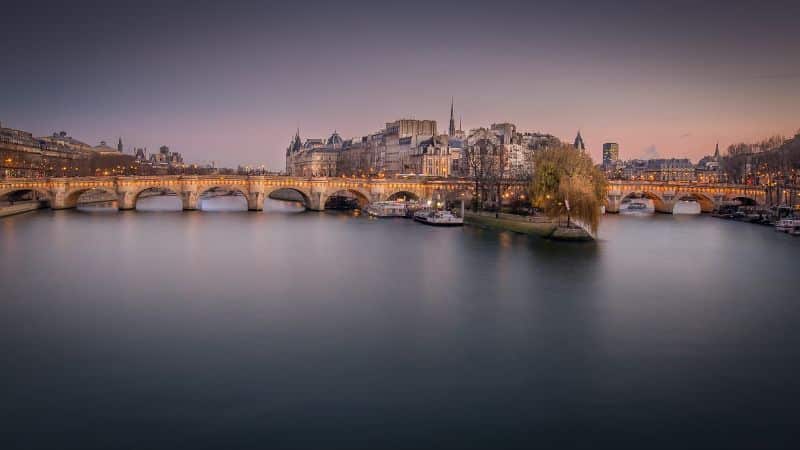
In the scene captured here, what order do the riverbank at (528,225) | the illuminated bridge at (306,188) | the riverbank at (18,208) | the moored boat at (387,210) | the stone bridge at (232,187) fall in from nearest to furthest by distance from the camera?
the riverbank at (528,225) < the riverbank at (18,208) < the moored boat at (387,210) < the stone bridge at (232,187) < the illuminated bridge at (306,188)

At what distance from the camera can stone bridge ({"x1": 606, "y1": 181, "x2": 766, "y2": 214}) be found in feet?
244

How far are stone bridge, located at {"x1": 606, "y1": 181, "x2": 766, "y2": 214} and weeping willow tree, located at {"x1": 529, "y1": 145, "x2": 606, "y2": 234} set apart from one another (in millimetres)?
32730

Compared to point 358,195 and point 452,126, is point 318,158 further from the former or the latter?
point 358,195

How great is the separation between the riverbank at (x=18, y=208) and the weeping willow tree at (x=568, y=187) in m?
48.5

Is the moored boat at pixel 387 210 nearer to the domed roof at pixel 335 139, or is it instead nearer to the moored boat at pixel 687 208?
the moored boat at pixel 687 208

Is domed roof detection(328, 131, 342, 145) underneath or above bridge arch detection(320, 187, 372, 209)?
above

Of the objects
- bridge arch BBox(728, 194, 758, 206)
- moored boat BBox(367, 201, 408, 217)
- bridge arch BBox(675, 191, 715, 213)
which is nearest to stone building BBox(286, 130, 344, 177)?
moored boat BBox(367, 201, 408, 217)

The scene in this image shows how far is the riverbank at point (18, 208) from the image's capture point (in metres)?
57.4

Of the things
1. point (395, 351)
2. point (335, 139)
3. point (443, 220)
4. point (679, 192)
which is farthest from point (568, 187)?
point (335, 139)

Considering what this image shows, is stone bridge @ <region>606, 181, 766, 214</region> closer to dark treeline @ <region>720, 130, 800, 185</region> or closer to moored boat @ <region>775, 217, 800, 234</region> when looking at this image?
dark treeline @ <region>720, 130, 800, 185</region>

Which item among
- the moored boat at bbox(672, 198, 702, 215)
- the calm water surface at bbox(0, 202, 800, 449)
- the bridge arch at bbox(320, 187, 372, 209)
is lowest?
the calm water surface at bbox(0, 202, 800, 449)

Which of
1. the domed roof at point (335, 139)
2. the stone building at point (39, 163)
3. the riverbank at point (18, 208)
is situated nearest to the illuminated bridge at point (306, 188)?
the riverbank at point (18, 208)

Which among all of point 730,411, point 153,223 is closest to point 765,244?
point 730,411

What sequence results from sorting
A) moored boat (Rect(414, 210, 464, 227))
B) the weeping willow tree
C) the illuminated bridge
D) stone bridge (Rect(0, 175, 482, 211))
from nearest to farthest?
1. the weeping willow tree
2. moored boat (Rect(414, 210, 464, 227))
3. stone bridge (Rect(0, 175, 482, 211))
4. the illuminated bridge
